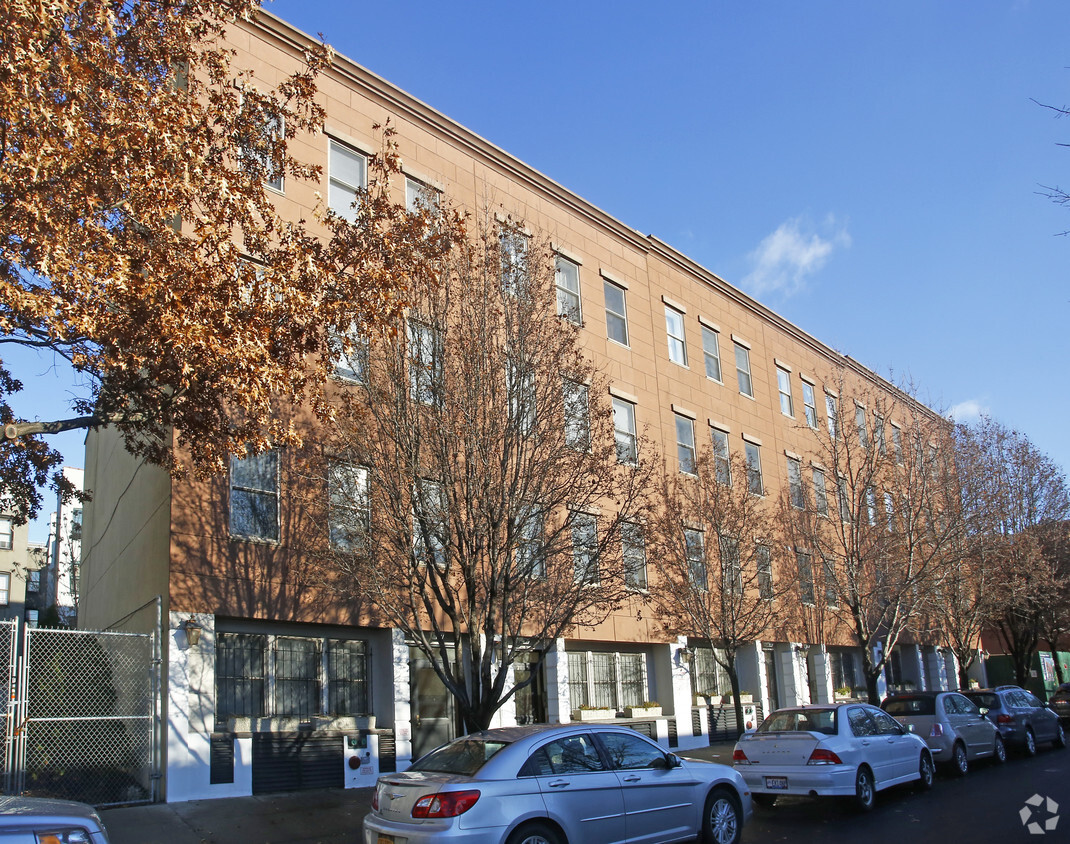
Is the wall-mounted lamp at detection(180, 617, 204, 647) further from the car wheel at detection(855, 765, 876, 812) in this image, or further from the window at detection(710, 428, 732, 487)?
the window at detection(710, 428, 732, 487)

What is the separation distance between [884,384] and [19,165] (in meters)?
25.8

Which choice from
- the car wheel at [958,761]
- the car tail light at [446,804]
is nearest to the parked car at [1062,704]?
the car wheel at [958,761]

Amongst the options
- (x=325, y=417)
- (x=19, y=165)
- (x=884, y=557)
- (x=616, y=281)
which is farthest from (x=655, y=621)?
(x=19, y=165)

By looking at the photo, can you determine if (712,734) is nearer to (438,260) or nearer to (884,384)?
(884,384)

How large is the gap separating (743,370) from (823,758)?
55.1 feet

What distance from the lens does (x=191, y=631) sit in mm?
12250

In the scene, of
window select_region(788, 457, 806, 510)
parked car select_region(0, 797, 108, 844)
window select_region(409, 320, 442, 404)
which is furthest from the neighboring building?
parked car select_region(0, 797, 108, 844)

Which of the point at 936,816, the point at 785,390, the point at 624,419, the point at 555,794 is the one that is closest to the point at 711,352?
the point at 785,390

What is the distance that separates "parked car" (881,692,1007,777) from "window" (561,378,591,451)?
736 centimetres

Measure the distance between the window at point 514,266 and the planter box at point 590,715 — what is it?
9.33 m

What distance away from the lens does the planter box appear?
18328mm

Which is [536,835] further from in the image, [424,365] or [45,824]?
[424,365]

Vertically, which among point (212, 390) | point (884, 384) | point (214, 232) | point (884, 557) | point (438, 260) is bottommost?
point (884, 557)

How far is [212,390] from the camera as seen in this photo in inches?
364
